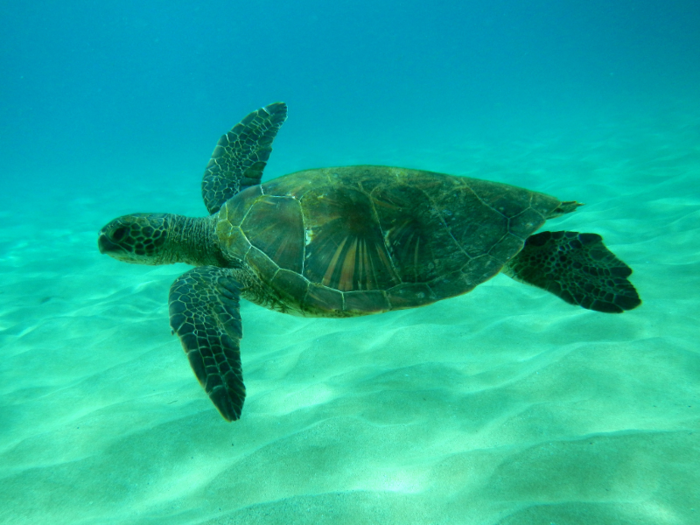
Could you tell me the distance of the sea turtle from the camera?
298cm

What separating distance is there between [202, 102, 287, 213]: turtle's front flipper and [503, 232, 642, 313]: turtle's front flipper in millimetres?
3258

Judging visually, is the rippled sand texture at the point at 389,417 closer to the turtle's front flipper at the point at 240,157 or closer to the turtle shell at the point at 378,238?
the turtle shell at the point at 378,238

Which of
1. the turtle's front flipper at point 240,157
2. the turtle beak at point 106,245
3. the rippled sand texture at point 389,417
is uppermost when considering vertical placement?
the turtle's front flipper at point 240,157

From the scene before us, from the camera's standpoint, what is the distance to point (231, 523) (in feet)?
5.77

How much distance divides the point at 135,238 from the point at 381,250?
101 inches

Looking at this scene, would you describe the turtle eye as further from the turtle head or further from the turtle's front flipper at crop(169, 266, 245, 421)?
the turtle's front flipper at crop(169, 266, 245, 421)

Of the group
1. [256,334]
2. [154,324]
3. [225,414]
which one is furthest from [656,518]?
[154,324]

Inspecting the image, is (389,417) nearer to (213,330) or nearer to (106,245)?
(213,330)

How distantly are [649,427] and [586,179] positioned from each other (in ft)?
33.6

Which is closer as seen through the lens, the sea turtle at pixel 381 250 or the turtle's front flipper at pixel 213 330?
the turtle's front flipper at pixel 213 330

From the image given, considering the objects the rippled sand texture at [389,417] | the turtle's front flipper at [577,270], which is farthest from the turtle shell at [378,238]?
the rippled sand texture at [389,417]

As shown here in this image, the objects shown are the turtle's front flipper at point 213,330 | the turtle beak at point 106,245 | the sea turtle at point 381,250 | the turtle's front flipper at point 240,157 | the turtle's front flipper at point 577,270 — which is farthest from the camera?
the turtle's front flipper at point 240,157

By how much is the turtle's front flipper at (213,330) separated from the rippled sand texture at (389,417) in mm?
415

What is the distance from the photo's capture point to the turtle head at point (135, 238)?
3.66 meters
